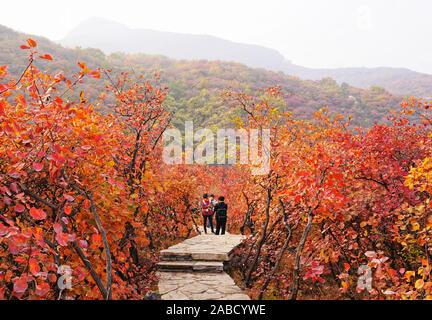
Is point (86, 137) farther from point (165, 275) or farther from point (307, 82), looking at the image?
point (307, 82)

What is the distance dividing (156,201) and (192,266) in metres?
2.41

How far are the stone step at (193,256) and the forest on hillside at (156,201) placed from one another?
1.74 feet

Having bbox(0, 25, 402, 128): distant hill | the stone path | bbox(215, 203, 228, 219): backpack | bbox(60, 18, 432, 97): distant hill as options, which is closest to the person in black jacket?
bbox(215, 203, 228, 219): backpack

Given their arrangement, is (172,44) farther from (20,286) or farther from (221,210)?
(20,286)

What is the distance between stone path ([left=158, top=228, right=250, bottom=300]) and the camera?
5.67 meters

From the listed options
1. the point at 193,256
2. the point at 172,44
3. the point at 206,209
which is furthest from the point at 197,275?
the point at 172,44

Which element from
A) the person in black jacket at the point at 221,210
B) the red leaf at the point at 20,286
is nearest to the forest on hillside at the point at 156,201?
the red leaf at the point at 20,286

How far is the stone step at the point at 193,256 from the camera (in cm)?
770

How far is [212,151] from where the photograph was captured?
105 ft

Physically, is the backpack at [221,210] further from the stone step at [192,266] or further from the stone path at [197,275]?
the stone step at [192,266]

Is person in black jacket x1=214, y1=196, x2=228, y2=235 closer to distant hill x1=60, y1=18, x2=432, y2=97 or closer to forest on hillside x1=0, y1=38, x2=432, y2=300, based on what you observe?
forest on hillside x1=0, y1=38, x2=432, y2=300

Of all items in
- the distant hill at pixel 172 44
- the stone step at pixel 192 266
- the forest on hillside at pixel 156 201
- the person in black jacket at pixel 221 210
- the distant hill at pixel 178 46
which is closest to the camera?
the forest on hillside at pixel 156 201
